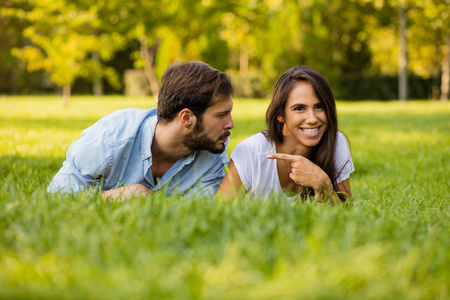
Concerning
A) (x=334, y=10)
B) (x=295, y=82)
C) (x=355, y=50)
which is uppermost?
(x=334, y=10)

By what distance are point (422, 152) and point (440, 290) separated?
5593 mm

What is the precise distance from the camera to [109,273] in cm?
161

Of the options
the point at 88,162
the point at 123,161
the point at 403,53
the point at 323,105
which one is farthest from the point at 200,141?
the point at 403,53

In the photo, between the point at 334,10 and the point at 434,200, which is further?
the point at 334,10

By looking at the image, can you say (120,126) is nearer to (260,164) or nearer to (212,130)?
(212,130)

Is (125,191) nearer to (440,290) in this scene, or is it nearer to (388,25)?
(440,290)

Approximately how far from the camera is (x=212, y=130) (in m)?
3.54

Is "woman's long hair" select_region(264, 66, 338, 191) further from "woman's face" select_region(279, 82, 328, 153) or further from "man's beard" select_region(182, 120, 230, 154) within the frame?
"man's beard" select_region(182, 120, 230, 154)

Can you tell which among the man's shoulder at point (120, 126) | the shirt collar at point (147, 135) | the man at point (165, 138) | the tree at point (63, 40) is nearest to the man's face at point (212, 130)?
the man at point (165, 138)

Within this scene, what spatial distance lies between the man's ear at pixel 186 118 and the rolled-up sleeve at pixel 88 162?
58cm

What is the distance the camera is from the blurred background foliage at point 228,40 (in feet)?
48.5

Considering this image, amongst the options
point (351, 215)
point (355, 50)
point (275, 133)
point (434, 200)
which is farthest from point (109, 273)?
point (355, 50)

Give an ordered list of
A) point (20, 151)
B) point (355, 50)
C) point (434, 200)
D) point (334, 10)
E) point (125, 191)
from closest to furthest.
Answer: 1. point (125, 191)
2. point (434, 200)
3. point (20, 151)
4. point (334, 10)
5. point (355, 50)

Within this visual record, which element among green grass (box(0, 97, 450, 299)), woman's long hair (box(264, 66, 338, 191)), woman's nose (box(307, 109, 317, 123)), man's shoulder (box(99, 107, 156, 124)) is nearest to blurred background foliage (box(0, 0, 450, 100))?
man's shoulder (box(99, 107, 156, 124))
